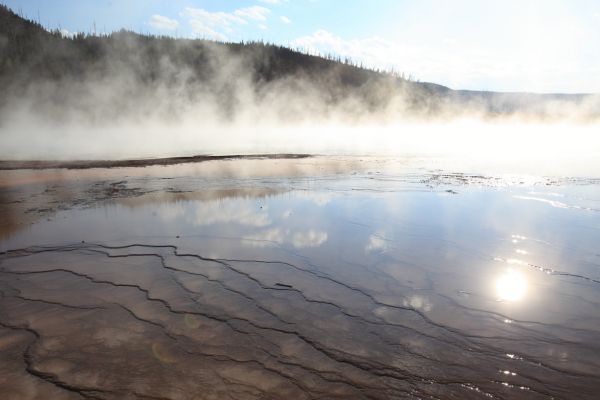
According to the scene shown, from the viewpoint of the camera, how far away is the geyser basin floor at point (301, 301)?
2.12m

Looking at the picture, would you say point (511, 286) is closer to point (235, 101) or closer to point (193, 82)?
point (235, 101)

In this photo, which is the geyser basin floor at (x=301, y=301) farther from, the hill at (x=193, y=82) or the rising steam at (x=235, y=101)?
the hill at (x=193, y=82)

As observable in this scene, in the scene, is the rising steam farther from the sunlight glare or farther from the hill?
the sunlight glare

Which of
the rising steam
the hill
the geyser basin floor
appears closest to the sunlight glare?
the geyser basin floor

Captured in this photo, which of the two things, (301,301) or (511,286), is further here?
(511,286)

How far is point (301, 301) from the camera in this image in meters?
3.06

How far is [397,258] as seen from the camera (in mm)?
4000

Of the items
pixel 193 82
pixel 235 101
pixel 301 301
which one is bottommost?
pixel 301 301

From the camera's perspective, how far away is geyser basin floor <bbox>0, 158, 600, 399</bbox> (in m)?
2.12

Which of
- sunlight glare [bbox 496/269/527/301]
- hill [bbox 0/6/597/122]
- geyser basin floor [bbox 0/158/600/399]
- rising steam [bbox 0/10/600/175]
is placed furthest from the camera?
hill [bbox 0/6/597/122]

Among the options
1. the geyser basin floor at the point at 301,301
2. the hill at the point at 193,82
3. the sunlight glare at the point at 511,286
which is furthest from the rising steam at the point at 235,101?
the sunlight glare at the point at 511,286

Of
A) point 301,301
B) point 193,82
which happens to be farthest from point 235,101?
point 301,301

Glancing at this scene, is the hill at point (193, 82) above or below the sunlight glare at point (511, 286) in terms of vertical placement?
above

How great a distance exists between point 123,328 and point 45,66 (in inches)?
2297
